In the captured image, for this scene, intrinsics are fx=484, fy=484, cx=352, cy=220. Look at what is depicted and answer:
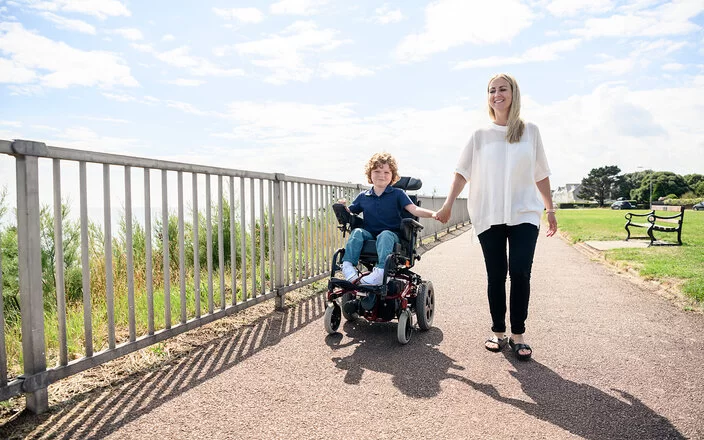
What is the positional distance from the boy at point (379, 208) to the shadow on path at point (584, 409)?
1.45 m

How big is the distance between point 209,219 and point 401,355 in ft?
6.33

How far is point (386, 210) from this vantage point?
Result: 14.6 ft

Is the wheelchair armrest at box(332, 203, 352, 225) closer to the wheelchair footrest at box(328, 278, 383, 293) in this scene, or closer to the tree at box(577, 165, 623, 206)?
the wheelchair footrest at box(328, 278, 383, 293)

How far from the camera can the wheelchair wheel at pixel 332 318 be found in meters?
4.05

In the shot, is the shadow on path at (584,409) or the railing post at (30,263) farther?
the railing post at (30,263)

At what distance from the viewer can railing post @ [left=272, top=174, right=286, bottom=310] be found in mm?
5176

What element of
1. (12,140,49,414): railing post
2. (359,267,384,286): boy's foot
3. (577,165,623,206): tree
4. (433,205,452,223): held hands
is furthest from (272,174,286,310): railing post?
(577,165,623,206): tree

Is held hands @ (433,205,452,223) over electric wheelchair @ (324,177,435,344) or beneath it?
over

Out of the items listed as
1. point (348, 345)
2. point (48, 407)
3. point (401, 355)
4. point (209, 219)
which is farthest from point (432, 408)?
point (209, 219)

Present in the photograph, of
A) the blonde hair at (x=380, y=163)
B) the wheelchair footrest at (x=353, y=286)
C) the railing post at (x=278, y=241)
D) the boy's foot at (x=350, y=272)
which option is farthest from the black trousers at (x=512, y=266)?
the railing post at (x=278, y=241)

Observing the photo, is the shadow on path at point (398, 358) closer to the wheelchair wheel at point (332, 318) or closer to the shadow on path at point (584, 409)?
the wheelchair wheel at point (332, 318)

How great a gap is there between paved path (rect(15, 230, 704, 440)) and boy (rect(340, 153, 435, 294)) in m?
0.79

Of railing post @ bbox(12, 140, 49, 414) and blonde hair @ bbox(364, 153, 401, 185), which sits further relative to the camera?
blonde hair @ bbox(364, 153, 401, 185)

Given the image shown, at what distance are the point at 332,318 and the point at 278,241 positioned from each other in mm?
1386
